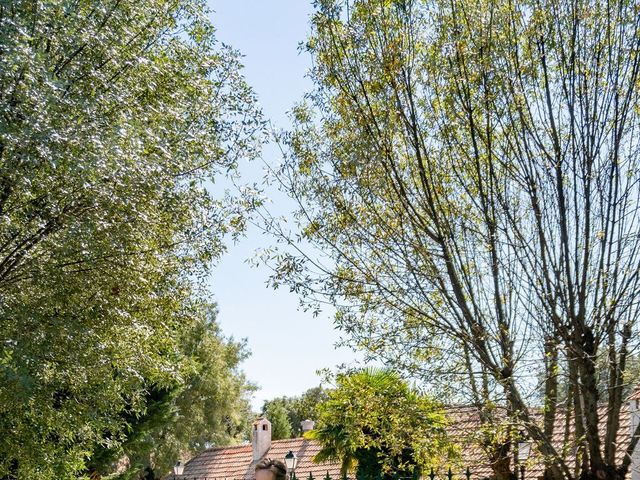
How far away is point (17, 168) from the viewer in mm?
8625

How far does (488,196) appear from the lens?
762 cm

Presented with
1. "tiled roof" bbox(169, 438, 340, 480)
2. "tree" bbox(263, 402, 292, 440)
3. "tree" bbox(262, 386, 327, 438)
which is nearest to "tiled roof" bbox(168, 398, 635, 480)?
"tiled roof" bbox(169, 438, 340, 480)

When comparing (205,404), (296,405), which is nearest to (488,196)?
(205,404)

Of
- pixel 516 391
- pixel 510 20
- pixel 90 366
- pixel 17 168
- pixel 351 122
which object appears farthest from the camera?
pixel 90 366

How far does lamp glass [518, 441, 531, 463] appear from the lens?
7.40 meters

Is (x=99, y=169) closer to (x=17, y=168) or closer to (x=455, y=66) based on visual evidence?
(x=17, y=168)

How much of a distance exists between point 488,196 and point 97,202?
163 inches

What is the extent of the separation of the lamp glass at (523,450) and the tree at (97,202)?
4.44 meters

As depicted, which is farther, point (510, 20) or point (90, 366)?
point (90, 366)

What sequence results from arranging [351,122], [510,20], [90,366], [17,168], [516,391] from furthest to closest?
[90,366]
[17,168]
[351,122]
[510,20]
[516,391]

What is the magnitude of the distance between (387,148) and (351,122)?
60 centimetres

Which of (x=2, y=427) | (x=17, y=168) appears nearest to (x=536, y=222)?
(x=17, y=168)

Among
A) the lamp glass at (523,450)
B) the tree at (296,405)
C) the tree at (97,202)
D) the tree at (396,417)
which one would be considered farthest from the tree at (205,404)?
the lamp glass at (523,450)

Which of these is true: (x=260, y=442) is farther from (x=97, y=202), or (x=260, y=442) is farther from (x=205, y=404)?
(x=97, y=202)
